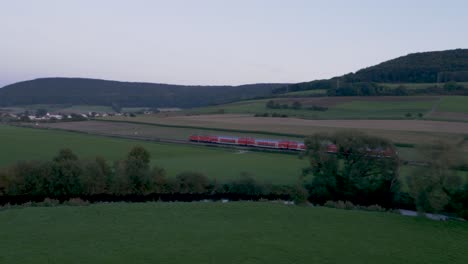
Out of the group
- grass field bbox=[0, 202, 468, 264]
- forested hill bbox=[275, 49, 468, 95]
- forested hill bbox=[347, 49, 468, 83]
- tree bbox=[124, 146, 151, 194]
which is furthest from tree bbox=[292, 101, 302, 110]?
grass field bbox=[0, 202, 468, 264]

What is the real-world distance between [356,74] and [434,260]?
104 m

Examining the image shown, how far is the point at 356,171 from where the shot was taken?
36312 millimetres

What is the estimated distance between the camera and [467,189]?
96.1ft

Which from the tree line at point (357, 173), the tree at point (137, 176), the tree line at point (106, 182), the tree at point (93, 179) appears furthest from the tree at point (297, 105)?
the tree at point (93, 179)

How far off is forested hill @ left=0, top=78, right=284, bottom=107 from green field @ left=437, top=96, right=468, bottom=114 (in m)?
86.7

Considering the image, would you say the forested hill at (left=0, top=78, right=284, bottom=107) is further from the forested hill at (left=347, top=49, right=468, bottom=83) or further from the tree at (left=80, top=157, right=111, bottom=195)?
the tree at (left=80, top=157, right=111, bottom=195)

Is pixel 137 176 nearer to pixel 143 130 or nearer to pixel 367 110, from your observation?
pixel 143 130

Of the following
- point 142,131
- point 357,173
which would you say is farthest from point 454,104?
point 142,131

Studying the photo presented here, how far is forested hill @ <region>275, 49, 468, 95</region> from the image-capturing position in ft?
311

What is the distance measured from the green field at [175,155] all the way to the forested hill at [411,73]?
46727 millimetres

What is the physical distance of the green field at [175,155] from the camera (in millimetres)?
41950

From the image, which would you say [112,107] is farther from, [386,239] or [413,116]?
[386,239]

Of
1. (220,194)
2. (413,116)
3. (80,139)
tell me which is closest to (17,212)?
(220,194)

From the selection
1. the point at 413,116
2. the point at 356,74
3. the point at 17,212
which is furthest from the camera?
the point at 356,74
